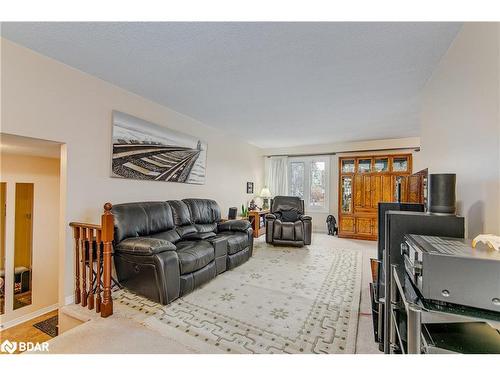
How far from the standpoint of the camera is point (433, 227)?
1.30 meters

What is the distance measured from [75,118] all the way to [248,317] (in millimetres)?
2677

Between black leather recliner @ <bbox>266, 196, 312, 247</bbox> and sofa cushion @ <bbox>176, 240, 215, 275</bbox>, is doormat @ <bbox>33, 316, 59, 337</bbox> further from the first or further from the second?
black leather recliner @ <bbox>266, 196, 312, 247</bbox>

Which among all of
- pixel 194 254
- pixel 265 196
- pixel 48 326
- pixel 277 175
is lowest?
pixel 48 326

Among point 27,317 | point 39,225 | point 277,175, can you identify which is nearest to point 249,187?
point 277,175

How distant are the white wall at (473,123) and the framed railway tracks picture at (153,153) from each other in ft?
11.0

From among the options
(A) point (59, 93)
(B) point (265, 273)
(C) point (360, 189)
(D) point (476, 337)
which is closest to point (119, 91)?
(A) point (59, 93)

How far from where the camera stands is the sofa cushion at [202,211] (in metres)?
3.67

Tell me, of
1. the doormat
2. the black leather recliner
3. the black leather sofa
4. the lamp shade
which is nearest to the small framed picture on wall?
the lamp shade

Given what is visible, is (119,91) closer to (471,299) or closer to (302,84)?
(302,84)

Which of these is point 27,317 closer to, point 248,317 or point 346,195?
point 248,317

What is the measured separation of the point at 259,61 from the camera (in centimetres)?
219

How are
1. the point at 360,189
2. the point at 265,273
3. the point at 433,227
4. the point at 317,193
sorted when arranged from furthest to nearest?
the point at 317,193
the point at 360,189
the point at 265,273
the point at 433,227

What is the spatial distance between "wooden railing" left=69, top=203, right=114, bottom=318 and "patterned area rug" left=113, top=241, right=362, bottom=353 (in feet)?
0.69
